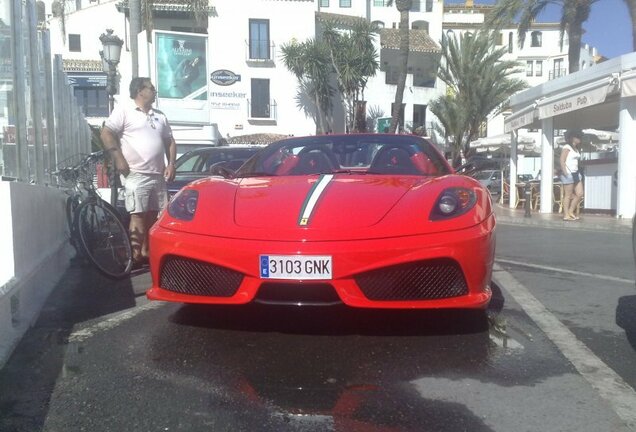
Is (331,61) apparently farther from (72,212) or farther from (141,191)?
(72,212)

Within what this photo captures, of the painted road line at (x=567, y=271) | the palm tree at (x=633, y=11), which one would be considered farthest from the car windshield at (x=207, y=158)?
the palm tree at (x=633, y=11)

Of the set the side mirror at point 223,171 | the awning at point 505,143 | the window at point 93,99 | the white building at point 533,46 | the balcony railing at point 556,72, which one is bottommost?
the awning at point 505,143

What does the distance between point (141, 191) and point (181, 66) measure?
24.4 m

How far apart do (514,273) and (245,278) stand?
3309mm

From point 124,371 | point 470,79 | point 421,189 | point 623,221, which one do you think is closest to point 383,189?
point 421,189

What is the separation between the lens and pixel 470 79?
35.8 metres

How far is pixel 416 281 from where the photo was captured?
343 centimetres

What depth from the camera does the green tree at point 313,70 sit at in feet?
122

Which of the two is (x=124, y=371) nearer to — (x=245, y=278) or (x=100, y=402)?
(x=100, y=402)

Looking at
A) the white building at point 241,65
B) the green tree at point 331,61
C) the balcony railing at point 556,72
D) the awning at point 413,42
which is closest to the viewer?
the white building at point 241,65

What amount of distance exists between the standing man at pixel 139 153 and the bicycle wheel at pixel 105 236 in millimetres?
229

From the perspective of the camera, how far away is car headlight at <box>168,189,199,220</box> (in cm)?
390

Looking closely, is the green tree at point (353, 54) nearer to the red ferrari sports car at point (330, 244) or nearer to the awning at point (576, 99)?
the awning at point (576, 99)

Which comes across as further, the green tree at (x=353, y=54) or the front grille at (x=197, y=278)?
the green tree at (x=353, y=54)
